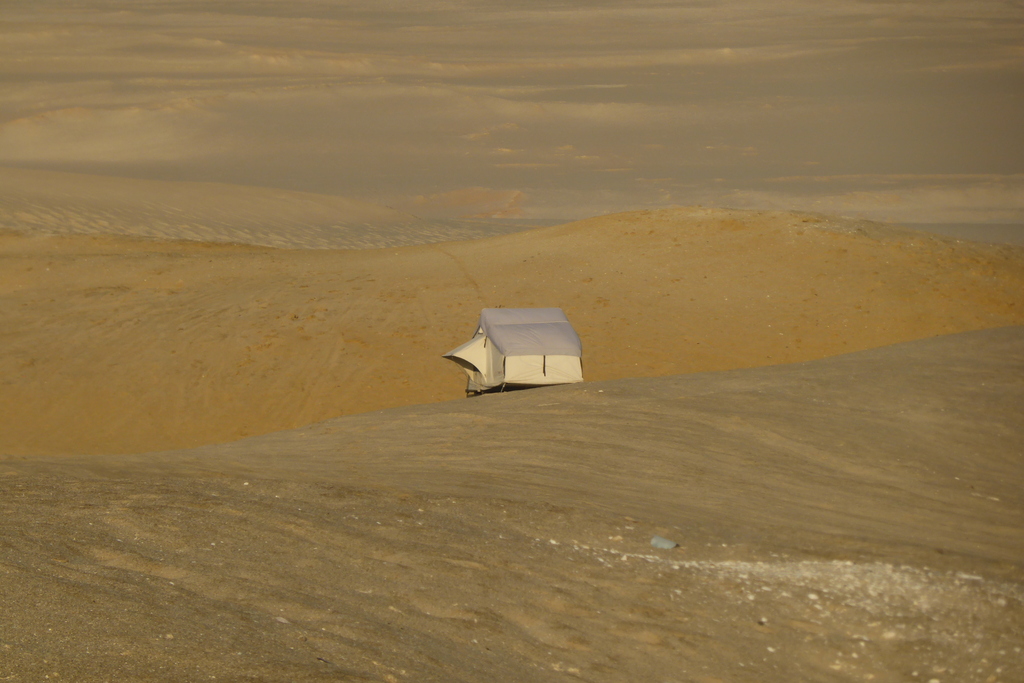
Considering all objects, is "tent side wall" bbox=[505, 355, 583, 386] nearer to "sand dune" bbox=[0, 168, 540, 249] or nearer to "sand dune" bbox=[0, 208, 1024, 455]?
"sand dune" bbox=[0, 208, 1024, 455]

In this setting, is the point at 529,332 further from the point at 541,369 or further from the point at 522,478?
the point at 522,478

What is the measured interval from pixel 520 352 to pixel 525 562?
7.22 m

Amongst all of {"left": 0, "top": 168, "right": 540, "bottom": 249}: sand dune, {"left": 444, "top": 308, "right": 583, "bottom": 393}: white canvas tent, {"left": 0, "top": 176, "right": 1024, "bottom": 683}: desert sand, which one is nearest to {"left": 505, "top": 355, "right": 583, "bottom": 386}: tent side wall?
{"left": 444, "top": 308, "right": 583, "bottom": 393}: white canvas tent

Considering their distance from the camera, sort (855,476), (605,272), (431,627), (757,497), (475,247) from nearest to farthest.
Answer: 1. (431,627)
2. (757,497)
3. (855,476)
4. (605,272)
5. (475,247)

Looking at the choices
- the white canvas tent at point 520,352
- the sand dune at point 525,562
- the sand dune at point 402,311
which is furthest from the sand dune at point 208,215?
the sand dune at point 525,562

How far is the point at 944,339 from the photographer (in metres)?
13.5

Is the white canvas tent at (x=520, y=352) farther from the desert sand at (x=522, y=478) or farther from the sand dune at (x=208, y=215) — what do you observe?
the sand dune at (x=208, y=215)

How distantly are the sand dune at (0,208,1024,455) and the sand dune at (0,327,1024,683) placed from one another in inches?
236

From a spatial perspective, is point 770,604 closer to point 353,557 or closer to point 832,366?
point 353,557

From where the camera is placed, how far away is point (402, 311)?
16766 mm

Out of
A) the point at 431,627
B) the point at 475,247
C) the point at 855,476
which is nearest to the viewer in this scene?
the point at 431,627

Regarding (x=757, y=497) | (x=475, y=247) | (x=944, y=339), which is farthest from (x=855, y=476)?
(x=475, y=247)

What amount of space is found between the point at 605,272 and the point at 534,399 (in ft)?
25.9

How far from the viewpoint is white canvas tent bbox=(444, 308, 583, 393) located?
41.1 ft
